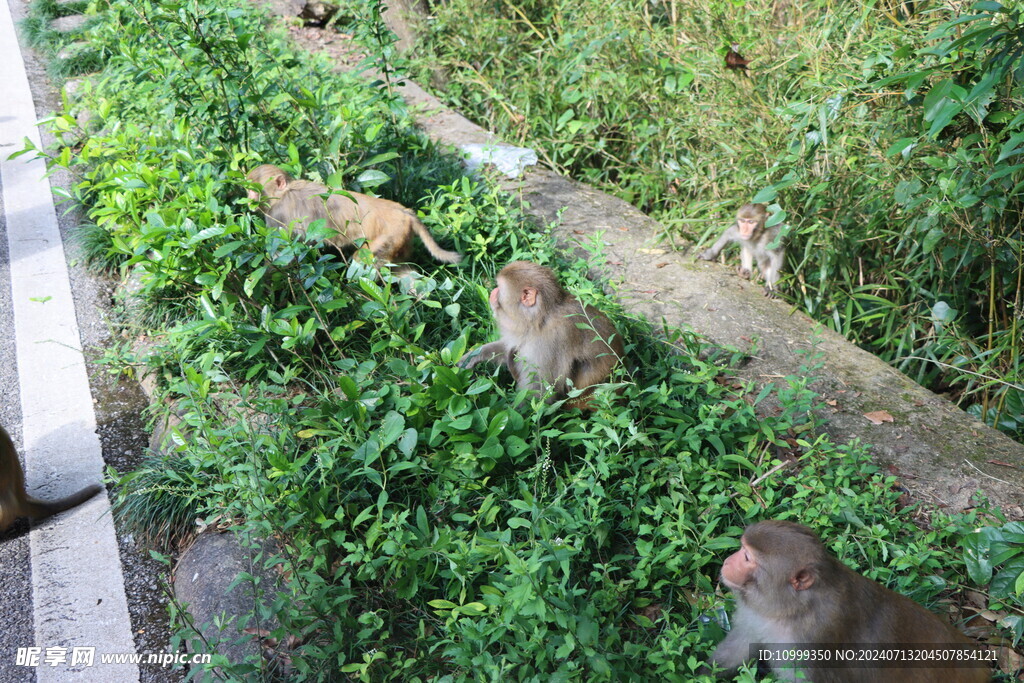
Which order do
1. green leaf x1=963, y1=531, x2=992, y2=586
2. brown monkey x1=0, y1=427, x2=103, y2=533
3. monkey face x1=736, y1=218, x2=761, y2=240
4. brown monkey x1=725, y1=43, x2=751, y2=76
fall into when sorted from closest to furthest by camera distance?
green leaf x1=963, y1=531, x2=992, y2=586
brown monkey x1=0, y1=427, x2=103, y2=533
monkey face x1=736, y1=218, x2=761, y2=240
brown monkey x1=725, y1=43, x2=751, y2=76

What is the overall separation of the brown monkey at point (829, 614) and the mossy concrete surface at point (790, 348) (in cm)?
92

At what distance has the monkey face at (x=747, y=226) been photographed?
4422mm

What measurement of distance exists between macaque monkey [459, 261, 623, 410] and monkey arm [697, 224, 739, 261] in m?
A: 1.56

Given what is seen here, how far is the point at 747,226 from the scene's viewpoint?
4.44 meters

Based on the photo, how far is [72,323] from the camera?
4102mm

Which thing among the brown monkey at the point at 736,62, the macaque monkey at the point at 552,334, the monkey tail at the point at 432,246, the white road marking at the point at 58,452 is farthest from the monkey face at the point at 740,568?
the brown monkey at the point at 736,62

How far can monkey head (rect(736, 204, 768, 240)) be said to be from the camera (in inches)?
174

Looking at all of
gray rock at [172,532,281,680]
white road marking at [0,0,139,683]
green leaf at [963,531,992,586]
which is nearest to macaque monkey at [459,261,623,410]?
gray rock at [172,532,281,680]

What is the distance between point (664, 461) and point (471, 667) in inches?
42.7

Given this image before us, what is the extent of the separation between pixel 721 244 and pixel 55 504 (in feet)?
11.8

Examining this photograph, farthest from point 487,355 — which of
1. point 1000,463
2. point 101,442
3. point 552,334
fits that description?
point 1000,463

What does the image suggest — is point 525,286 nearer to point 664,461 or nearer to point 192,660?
point 664,461

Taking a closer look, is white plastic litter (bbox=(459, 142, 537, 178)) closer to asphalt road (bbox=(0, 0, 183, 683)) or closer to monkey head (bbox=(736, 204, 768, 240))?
monkey head (bbox=(736, 204, 768, 240))

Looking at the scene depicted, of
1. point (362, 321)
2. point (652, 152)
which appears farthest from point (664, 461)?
point (652, 152)
